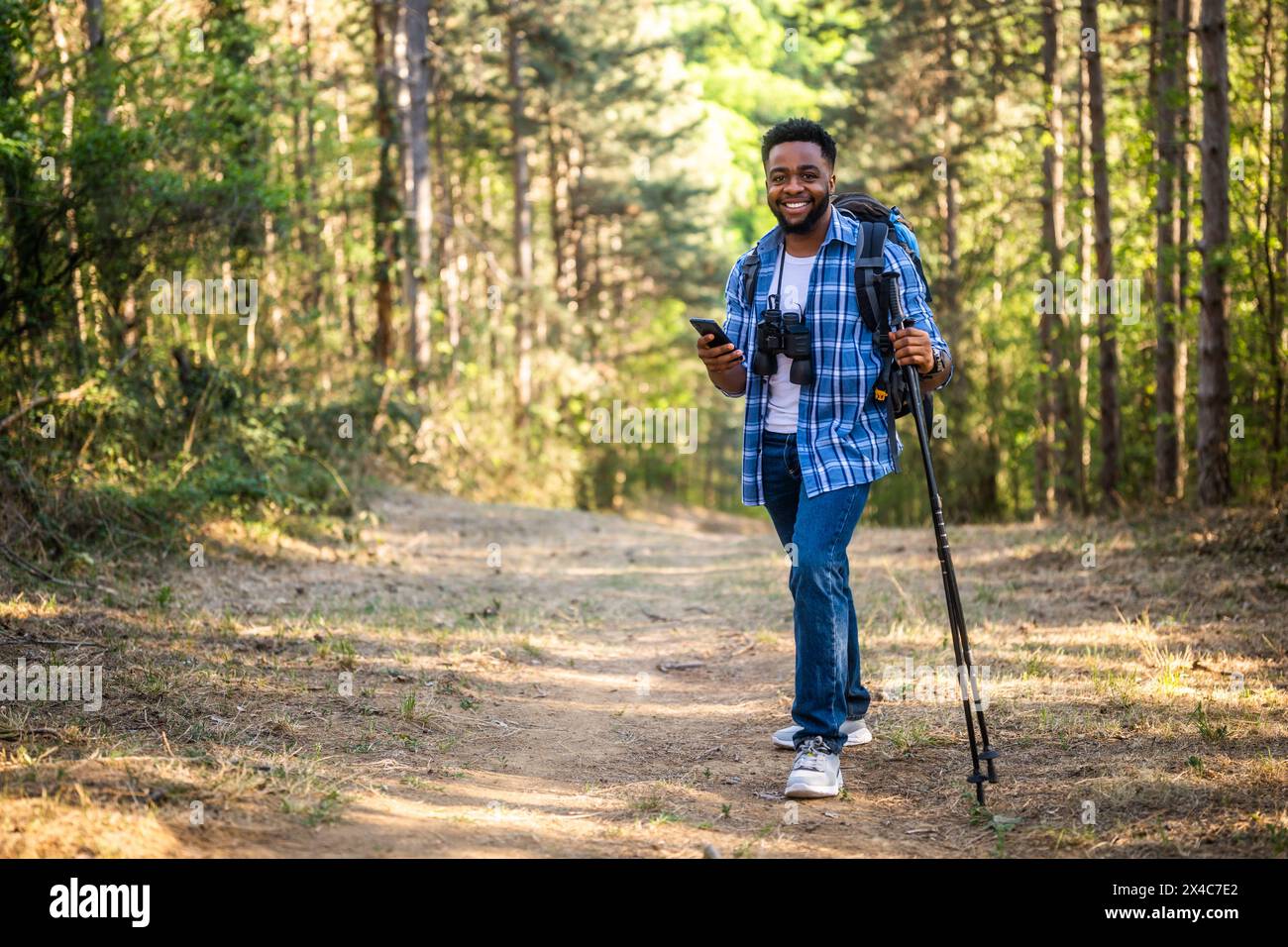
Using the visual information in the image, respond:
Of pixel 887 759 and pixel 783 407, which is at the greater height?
pixel 783 407

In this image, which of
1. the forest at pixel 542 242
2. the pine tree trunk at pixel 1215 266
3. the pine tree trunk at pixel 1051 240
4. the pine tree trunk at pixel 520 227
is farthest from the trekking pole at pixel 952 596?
the pine tree trunk at pixel 520 227

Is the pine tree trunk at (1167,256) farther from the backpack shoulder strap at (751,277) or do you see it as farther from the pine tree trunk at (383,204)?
the pine tree trunk at (383,204)

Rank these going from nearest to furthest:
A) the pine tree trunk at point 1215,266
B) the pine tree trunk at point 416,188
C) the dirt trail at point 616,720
Result: the dirt trail at point 616,720
the pine tree trunk at point 1215,266
the pine tree trunk at point 416,188

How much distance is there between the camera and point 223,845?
12.2 feet

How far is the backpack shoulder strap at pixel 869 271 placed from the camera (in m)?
4.74

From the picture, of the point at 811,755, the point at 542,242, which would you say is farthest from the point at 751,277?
the point at 542,242

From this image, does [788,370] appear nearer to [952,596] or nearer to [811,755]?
[952,596]

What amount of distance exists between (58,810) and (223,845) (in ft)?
1.81

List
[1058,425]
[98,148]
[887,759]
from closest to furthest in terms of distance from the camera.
→ [887,759] < [98,148] < [1058,425]

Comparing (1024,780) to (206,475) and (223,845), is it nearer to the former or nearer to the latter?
(223,845)

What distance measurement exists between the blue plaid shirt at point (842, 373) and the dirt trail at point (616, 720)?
1.33 meters

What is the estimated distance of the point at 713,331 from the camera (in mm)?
4621

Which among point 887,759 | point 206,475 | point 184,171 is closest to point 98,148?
point 184,171

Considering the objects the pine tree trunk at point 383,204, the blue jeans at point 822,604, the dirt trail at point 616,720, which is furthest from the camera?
the pine tree trunk at point 383,204
